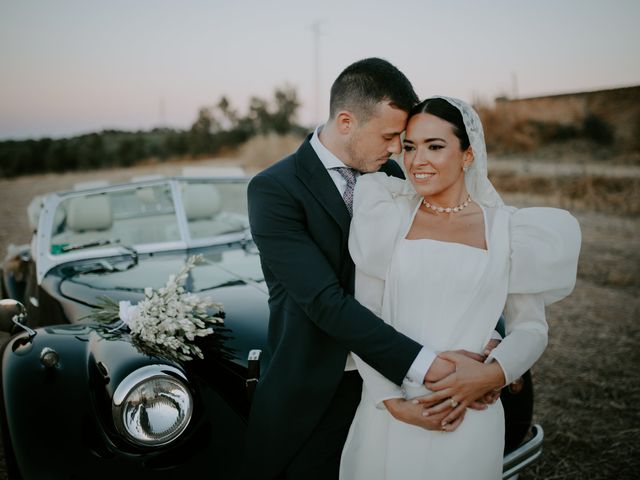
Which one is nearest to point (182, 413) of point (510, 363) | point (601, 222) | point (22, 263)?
point (510, 363)

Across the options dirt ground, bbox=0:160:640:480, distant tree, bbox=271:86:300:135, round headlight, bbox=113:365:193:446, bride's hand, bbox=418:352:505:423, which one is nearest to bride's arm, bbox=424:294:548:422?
bride's hand, bbox=418:352:505:423

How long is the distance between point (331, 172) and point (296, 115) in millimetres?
39205

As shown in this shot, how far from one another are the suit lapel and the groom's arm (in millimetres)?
96

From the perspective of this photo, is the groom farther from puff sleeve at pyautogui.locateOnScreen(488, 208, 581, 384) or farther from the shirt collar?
puff sleeve at pyautogui.locateOnScreen(488, 208, 581, 384)

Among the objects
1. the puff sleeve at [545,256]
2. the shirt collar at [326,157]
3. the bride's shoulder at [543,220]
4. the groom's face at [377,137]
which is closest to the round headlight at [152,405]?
the shirt collar at [326,157]

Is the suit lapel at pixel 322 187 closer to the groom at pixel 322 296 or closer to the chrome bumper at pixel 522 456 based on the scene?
the groom at pixel 322 296

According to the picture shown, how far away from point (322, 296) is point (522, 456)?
149 cm

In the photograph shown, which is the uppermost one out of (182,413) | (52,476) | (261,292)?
(261,292)

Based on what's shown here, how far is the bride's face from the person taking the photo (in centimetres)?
195

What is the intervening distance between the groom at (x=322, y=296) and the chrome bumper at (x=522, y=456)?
3.03 feet

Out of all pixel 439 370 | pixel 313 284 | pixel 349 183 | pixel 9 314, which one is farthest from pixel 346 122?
pixel 9 314

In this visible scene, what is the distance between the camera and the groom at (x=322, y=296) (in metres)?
1.77

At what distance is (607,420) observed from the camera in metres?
3.69

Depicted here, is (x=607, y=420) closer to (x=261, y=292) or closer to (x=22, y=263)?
(x=261, y=292)
